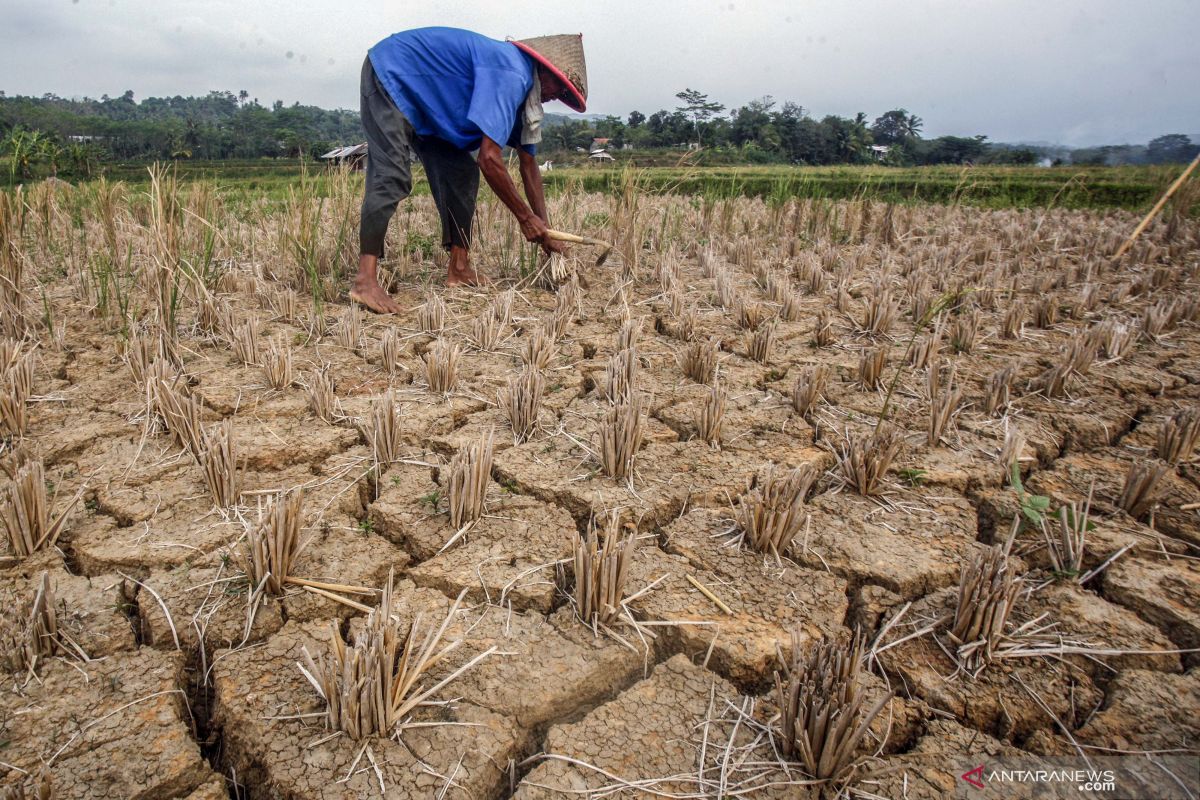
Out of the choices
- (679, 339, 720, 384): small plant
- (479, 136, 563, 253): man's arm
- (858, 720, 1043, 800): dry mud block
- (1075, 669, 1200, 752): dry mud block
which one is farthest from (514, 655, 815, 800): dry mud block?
(479, 136, 563, 253): man's arm

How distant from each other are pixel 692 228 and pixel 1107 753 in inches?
197

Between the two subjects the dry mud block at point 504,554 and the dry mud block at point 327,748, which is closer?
the dry mud block at point 327,748

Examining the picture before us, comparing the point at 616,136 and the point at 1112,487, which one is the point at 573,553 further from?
the point at 616,136

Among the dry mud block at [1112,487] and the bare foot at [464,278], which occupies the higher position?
the bare foot at [464,278]

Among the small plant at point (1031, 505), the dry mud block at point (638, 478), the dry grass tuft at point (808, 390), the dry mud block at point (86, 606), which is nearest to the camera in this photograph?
the dry mud block at point (86, 606)

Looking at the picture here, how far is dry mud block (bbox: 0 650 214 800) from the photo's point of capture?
1.03 metres

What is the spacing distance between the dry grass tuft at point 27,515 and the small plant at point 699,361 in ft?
6.50

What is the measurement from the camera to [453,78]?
3410 millimetres

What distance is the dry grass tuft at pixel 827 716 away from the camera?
105cm

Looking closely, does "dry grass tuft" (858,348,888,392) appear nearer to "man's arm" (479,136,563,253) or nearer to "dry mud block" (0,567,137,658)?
"man's arm" (479,136,563,253)

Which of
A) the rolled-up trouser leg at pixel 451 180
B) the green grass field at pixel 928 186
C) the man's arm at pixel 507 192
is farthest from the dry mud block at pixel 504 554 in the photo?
the green grass field at pixel 928 186

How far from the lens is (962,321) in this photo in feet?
10.3

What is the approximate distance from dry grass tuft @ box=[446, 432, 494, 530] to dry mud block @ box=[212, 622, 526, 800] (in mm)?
529

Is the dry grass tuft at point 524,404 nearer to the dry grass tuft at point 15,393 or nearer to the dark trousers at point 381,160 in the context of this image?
the dry grass tuft at point 15,393
